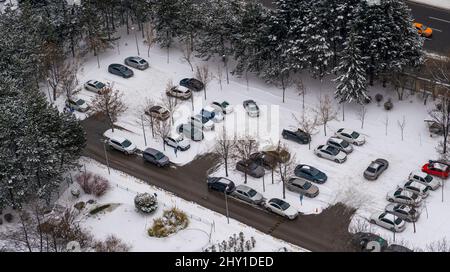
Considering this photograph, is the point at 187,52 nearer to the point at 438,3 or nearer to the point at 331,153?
the point at 331,153

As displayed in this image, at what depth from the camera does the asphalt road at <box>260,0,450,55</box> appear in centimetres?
9200

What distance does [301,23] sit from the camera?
8519 centimetres

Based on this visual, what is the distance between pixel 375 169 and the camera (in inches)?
2921

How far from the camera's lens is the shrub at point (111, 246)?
65.8 m

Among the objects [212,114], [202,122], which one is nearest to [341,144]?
[212,114]

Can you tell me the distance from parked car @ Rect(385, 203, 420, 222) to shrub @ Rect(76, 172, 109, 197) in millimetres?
26729

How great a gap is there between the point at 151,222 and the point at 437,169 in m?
27.8

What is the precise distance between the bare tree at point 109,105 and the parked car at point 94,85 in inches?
134

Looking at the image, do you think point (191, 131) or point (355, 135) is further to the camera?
point (191, 131)

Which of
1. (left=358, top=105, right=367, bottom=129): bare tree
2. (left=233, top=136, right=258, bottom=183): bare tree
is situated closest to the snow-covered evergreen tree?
(left=358, top=105, right=367, bottom=129): bare tree

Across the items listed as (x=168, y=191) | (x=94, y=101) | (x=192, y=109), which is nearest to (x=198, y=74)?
(x=192, y=109)

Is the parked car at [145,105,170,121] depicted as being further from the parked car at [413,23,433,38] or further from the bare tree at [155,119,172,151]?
the parked car at [413,23,433,38]

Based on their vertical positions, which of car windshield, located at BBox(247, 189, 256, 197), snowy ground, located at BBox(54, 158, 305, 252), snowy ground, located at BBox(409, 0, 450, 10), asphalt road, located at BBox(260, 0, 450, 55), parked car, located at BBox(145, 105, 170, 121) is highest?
snowy ground, located at BBox(409, 0, 450, 10)

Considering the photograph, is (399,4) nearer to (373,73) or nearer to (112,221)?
(373,73)
